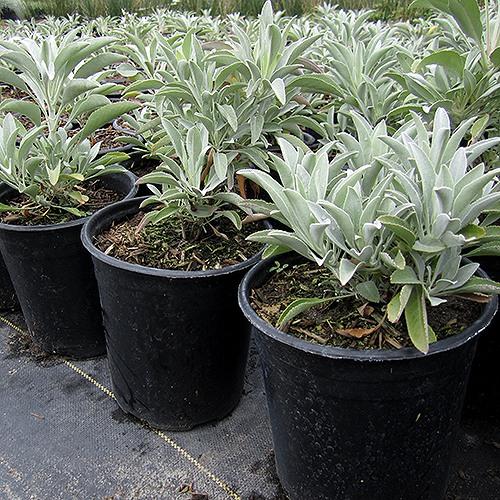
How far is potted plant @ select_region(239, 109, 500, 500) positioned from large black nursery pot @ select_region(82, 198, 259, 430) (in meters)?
0.24

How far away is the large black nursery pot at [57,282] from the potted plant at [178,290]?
7.8 inches

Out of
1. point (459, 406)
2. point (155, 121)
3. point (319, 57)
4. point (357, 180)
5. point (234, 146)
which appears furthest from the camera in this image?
point (319, 57)

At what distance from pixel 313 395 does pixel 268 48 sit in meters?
1.01

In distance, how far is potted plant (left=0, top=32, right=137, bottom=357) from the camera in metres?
1.94

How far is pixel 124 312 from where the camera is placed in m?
1.74

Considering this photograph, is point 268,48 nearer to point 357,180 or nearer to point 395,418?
point 357,180

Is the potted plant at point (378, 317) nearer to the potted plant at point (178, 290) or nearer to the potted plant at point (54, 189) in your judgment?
A: the potted plant at point (178, 290)

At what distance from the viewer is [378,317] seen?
1.37m

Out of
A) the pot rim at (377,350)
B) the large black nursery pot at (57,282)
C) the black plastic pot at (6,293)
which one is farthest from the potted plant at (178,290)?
the black plastic pot at (6,293)

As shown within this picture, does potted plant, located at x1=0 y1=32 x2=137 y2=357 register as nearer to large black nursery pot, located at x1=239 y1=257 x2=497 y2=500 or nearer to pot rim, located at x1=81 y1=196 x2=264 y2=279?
pot rim, located at x1=81 y1=196 x2=264 y2=279

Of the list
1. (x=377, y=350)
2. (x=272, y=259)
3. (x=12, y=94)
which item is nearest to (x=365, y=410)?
(x=377, y=350)

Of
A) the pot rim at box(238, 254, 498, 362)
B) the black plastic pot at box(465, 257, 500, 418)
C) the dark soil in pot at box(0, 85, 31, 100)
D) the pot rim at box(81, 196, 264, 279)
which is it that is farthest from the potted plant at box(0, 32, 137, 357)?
the dark soil in pot at box(0, 85, 31, 100)

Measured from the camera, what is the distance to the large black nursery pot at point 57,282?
202cm

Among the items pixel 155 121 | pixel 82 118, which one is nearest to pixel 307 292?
pixel 155 121
